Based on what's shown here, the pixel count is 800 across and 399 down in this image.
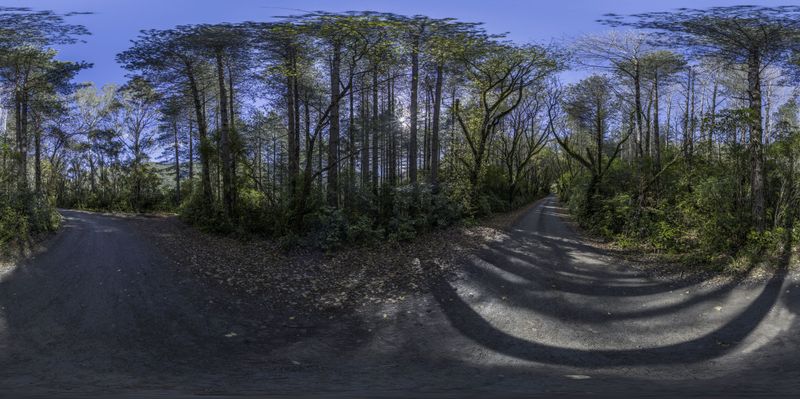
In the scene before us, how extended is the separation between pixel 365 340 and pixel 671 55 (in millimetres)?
18081

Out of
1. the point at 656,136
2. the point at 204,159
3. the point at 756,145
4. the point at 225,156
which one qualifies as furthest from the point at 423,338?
the point at 656,136

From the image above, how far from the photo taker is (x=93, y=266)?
9.87 m

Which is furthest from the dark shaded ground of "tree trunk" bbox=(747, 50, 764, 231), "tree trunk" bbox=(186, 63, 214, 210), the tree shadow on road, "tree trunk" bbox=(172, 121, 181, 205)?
"tree trunk" bbox=(172, 121, 181, 205)

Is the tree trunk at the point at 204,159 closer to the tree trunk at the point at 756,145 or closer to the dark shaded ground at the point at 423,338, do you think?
the dark shaded ground at the point at 423,338

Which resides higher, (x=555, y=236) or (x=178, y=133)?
(x=178, y=133)

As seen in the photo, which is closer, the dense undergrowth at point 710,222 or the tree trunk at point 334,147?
the dense undergrowth at point 710,222

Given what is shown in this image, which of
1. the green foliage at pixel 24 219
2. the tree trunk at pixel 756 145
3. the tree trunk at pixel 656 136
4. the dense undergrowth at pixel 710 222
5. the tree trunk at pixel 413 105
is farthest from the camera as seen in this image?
the tree trunk at pixel 413 105

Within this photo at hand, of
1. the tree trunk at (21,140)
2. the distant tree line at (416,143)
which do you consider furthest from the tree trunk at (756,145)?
the tree trunk at (21,140)

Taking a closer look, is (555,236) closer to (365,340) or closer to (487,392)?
(365,340)

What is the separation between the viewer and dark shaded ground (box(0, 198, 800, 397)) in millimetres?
4746

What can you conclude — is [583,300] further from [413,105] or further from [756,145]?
[413,105]

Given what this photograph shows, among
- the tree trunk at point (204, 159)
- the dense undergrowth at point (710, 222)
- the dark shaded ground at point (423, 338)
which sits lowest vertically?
the dark shaded ground at point (423, 338)

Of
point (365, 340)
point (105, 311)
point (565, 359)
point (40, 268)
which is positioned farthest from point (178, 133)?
point (565, 359)

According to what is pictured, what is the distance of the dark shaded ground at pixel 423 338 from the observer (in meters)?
4.75
